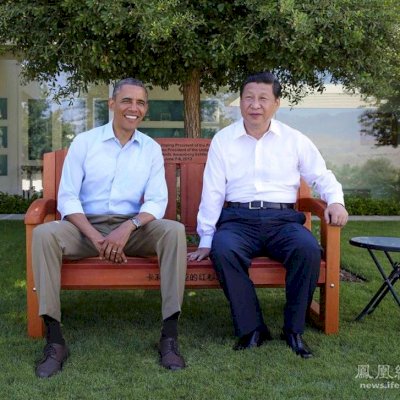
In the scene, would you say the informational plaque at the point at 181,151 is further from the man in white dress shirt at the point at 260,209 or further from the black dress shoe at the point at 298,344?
the black dress shoe at the point at 298,344

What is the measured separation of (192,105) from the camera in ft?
21.3

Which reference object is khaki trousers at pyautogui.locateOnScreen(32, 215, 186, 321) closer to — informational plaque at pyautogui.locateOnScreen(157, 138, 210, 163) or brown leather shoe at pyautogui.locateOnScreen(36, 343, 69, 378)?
brown leather shoe at pyautogui.locateOnScreen(36, 343, 69, 378)

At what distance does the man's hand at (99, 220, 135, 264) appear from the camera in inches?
124

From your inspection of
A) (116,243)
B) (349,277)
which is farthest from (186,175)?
(349,277)

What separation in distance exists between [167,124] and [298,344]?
8754mm

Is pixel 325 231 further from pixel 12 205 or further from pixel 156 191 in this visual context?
pixel 12 205

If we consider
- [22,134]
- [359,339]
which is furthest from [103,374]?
[22,134]

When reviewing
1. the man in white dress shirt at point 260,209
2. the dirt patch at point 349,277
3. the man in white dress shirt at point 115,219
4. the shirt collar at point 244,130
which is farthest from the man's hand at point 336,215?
the dirt patch at point 349,277

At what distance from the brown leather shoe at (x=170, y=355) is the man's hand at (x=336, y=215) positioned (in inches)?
45.6

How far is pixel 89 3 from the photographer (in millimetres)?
4488

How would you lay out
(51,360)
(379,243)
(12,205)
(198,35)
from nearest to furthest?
(51,360) → (379,243) → (198,35) → (12,205)

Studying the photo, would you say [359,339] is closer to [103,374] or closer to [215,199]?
[215,199]

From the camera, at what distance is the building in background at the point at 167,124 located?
11523mm

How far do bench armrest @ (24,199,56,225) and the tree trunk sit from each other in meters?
3.00
